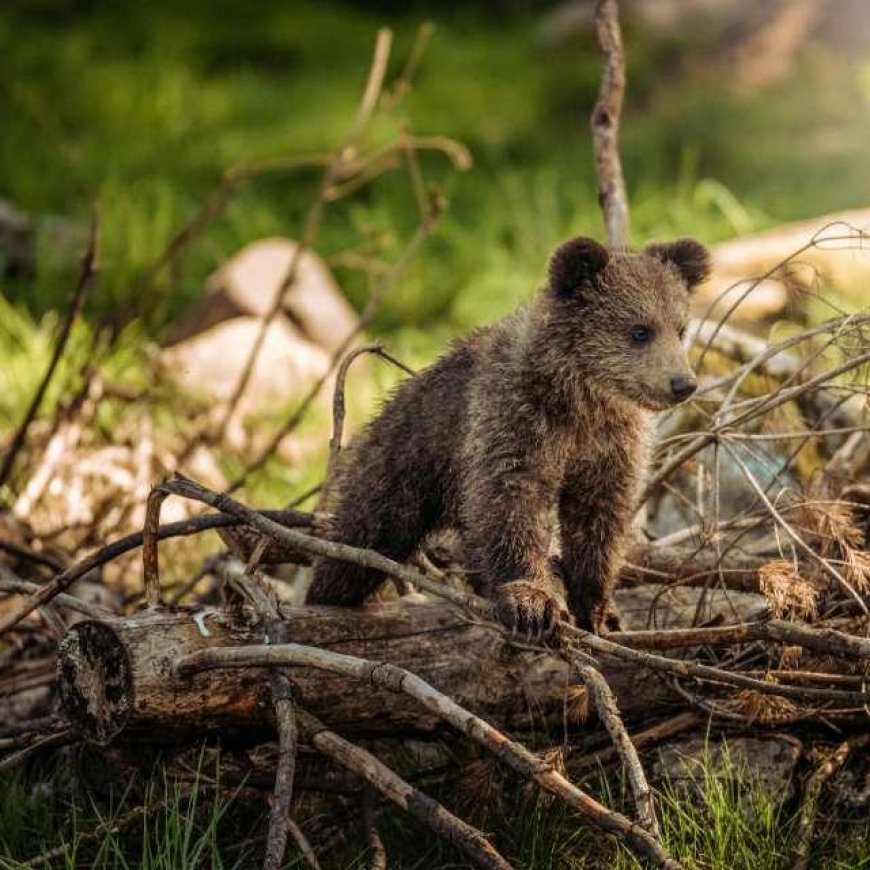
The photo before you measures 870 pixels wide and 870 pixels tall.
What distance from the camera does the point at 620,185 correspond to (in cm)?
480

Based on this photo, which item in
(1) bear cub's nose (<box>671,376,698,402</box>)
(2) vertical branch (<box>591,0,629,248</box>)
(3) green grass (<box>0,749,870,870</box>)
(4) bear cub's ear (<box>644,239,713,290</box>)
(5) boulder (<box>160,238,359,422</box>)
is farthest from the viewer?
(5) boulder (<box>160,238,359,422</box>)

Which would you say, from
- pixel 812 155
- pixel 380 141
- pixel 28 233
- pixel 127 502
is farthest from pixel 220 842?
pixel 812 155

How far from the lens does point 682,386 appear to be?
11.7 feet

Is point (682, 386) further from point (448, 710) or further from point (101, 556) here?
point (101, 556)

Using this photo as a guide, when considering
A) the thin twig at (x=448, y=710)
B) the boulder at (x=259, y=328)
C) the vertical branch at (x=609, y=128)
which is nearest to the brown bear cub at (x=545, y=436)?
the thin twig at (x=448, y=710)

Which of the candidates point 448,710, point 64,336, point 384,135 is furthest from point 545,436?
point 384,135

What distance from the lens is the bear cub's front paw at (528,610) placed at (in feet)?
11.0

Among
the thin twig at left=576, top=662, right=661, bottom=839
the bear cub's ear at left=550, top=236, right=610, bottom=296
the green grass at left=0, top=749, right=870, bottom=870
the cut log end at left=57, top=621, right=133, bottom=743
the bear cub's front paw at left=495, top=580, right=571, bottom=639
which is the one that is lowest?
the green grass at left=0, top=749, right=870, bottom=870

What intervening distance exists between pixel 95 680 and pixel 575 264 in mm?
1408

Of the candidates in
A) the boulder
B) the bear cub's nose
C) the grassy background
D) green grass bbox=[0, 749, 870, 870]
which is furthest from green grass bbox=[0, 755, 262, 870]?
the boulder

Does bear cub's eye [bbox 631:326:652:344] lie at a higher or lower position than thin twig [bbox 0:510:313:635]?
higher

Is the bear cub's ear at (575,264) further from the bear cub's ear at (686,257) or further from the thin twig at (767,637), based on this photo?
the thin twig at (767,637)

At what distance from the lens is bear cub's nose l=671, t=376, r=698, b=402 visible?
358cm

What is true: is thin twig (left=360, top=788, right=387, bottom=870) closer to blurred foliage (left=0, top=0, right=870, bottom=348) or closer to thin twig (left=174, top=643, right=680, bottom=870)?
thin twig (left=174, top=643, right=680, bottom=870)
